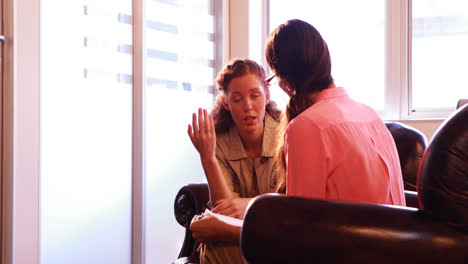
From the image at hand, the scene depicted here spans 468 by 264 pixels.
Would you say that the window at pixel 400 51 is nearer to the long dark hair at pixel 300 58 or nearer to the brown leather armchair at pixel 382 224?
the long dark hair at pixel 300 58

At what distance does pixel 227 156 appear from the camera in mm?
2064

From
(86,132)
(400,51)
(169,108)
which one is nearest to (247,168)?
(86,132)

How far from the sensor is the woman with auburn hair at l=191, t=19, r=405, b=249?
44.2 inches

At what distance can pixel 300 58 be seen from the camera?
124 centimetres

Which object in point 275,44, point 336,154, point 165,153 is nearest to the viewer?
point 336,154

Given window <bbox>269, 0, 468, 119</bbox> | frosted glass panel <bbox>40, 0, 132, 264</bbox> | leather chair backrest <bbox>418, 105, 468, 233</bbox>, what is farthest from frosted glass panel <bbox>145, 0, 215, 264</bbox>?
leather chair backrest <bbox>418, 105, 468, 233</bbox>

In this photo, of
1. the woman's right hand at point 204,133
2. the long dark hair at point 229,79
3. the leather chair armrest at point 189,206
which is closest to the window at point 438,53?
the long dark hair at point 229,79

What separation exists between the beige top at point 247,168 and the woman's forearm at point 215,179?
5.8 inches

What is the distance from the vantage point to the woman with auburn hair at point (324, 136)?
112 centimetres

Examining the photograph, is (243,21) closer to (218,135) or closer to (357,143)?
(218,135)

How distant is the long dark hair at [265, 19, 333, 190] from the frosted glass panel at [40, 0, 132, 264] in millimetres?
1599

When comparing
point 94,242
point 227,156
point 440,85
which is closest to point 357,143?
point 227,156

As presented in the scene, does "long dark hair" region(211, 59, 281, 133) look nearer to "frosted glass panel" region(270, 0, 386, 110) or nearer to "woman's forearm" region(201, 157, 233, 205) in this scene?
"woman's forearm" region(201, 157, 233, 205)

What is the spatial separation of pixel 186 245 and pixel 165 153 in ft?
4.82
